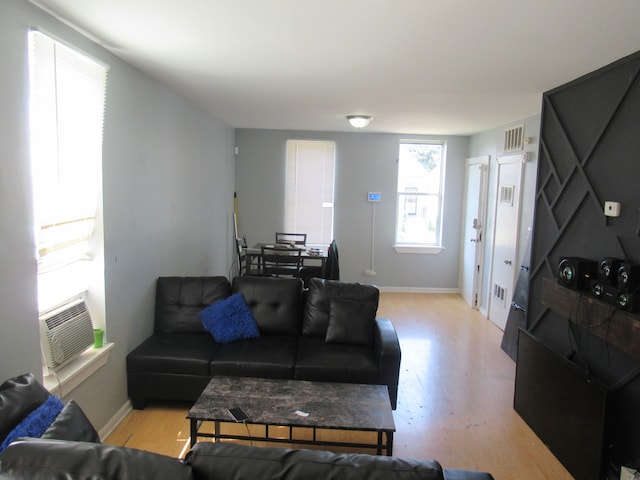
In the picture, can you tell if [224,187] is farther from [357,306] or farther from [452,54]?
[452,54]

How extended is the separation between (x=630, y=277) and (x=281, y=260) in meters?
3.96

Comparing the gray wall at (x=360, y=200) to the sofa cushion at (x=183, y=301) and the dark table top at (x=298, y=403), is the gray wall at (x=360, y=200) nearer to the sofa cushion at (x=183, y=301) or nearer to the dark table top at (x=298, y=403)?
the sofa cushion at (x=183, y=301)

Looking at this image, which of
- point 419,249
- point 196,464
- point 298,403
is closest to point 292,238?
point 419,249

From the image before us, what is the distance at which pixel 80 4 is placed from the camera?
2.14 metres

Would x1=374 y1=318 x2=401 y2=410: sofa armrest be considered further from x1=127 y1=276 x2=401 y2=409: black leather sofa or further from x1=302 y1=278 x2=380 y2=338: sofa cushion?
x1=302 y1=278 x2=380 y2=338: sofa cushion

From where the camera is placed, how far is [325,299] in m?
3.71

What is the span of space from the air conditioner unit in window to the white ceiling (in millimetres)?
1626

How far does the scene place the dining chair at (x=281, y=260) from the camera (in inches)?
224

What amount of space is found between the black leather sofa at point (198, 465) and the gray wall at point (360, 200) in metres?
5.84

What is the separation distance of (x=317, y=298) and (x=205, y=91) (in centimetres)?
216

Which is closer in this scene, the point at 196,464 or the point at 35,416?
the point at 196,464

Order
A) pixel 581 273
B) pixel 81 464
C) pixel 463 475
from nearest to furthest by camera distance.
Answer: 1. pixel 81 464
2. pixel 463 475
3. pixel 581 273

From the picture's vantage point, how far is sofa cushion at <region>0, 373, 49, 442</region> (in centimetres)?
174

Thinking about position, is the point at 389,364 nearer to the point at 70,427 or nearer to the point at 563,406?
the point at 563,406
